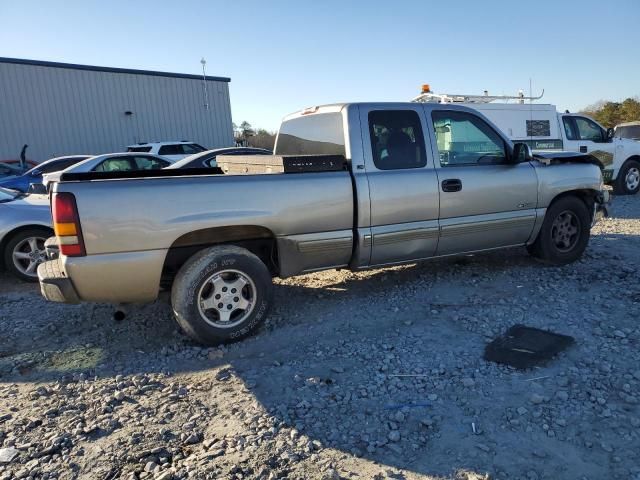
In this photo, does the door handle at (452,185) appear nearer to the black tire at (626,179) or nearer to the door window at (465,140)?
the door window at (465,140)

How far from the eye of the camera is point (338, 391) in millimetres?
3234

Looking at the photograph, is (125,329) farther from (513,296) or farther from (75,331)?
(513,296)

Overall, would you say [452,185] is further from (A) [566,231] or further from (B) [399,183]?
(A) [566,231]

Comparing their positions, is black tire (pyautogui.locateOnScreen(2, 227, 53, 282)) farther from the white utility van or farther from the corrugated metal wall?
the corrugated metal wall

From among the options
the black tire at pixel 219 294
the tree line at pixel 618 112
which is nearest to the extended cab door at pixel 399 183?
the black tire at pixel 219 294

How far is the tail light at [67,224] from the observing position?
343 cm

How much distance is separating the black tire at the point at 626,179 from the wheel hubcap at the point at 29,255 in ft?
42.3

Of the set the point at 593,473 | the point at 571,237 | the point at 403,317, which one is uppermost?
the point at 571,237

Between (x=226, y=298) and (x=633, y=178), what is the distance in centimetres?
1259

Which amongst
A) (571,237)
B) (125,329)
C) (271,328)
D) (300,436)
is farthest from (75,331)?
(571,237)

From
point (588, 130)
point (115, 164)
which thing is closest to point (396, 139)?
point (115, 164)

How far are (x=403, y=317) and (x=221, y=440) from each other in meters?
2.18

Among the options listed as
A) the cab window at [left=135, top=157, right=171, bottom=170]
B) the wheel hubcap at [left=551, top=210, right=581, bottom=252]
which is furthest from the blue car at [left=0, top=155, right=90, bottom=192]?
the wheel hubcap at [left=551, top=210, right=581, bottom=252]

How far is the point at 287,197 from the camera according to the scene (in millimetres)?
4098
